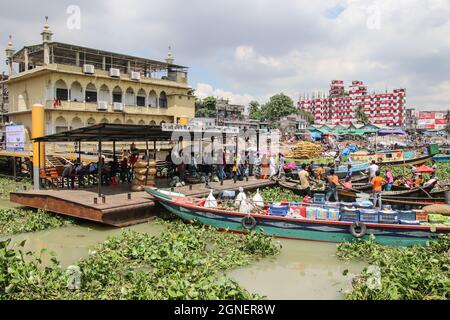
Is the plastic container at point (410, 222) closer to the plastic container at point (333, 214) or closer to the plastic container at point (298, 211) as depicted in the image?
the plastic container at point (333, 214)

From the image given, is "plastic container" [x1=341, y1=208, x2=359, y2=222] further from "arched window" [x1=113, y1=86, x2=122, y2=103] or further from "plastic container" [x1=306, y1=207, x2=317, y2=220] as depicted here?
"arched window" [x1=113, y1=86, x2=122, y2=103]

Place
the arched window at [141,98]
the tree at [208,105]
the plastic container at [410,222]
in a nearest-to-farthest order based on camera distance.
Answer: the plastic container at [410,222] → the arched window at [141,98] → the tree at [208,105]

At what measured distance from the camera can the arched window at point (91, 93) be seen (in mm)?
31969

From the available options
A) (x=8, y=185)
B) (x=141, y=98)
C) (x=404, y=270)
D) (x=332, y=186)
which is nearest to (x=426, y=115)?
(x=141, y=98)

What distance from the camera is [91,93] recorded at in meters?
32.3

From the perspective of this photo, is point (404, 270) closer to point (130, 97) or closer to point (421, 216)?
point (421, 216)

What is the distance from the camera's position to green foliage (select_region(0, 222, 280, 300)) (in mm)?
6512

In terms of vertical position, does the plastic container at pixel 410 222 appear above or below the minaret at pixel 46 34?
below

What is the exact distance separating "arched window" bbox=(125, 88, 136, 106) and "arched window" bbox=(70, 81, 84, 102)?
4.41m

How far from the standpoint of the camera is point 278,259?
9.70m

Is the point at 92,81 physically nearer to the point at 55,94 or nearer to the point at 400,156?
the point at 55,94

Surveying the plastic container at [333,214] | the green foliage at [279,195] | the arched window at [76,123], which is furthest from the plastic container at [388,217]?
the arched window at [76,123]
